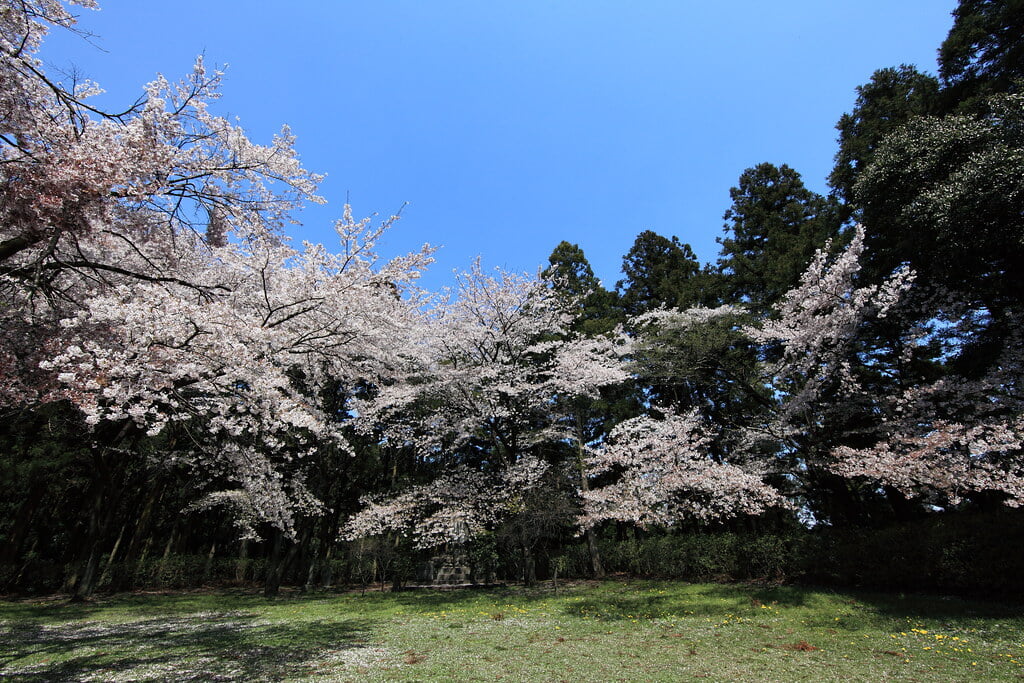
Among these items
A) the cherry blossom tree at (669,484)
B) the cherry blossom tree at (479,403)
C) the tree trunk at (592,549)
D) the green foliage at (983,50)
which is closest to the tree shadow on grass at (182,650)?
the cherry blossom tree at (479,403)

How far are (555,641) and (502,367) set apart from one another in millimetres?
9596

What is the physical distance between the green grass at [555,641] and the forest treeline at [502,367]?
90.3 inches

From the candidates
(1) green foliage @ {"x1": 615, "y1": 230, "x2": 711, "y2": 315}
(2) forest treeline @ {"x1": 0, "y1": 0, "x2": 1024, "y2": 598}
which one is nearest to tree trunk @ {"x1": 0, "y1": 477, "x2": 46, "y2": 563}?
(2) forest treeline @ {"x1": 0, "y1": 0, "x2": 1024, "y2": 598}

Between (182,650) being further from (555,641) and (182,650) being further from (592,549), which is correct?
(592,549)

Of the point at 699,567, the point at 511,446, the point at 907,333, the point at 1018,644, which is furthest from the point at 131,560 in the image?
the point at 907,333

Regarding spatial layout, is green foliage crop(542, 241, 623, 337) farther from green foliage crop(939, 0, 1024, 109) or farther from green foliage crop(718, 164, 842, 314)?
green foliage crop(939, 0, 1024, 109)

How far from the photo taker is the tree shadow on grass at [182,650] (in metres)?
5.85

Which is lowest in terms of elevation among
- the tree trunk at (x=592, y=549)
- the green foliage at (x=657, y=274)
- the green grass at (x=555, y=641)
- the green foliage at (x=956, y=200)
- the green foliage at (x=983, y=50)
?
the green grass at (x=555, y=641)

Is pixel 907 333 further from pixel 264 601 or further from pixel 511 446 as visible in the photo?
pixel 264 601

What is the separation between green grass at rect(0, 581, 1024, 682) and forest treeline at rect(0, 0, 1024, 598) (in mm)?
2293

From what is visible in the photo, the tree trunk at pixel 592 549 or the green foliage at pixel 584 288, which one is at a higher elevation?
the green foliage at pixel 584 288

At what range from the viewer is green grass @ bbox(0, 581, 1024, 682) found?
5871 millimetres

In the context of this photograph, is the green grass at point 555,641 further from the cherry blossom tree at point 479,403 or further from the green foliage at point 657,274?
the green foliage at point 657,274

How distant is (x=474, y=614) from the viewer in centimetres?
1095
